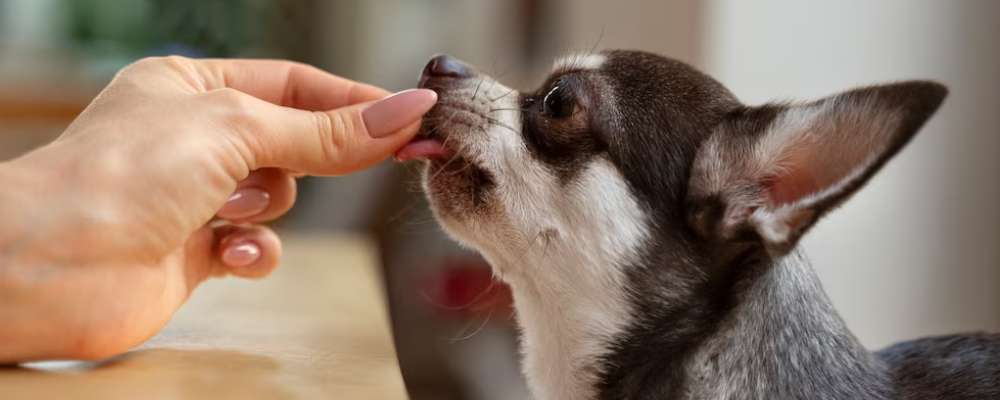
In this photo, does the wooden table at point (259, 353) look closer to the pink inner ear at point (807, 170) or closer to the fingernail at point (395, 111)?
the fingernail at point (395, 111)

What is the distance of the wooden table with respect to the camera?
114cm

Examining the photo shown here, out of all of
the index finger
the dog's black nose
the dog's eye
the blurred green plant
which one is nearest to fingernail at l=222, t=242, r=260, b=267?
the index finger

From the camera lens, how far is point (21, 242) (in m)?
1.11

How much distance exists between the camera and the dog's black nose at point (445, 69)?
1546mm

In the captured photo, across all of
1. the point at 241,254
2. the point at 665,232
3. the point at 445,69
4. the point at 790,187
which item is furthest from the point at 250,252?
the point at 790,187

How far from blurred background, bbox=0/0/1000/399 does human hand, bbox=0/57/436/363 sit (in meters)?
0.41

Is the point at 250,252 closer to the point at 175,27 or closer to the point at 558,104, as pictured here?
the point at 558,104

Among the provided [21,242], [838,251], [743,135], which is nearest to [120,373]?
[21,242]

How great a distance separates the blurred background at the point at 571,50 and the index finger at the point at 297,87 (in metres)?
0.19

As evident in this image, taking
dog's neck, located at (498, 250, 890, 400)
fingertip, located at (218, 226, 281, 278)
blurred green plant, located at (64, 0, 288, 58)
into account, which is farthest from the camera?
blurred green plant, located at (64, 0, 288, 58)

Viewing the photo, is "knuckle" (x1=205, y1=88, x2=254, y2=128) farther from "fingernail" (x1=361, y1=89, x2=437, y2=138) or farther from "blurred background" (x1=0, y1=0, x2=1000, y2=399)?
"blurred background" (x1=0, y1=0, x2=1000, y2=399)

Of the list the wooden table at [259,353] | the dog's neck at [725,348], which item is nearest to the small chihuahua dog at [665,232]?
the dog's neck at [725,348]

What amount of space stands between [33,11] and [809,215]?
246 inches

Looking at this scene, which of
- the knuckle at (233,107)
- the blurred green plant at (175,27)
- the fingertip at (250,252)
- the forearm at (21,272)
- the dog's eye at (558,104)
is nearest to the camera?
the forearm at (21,272)
